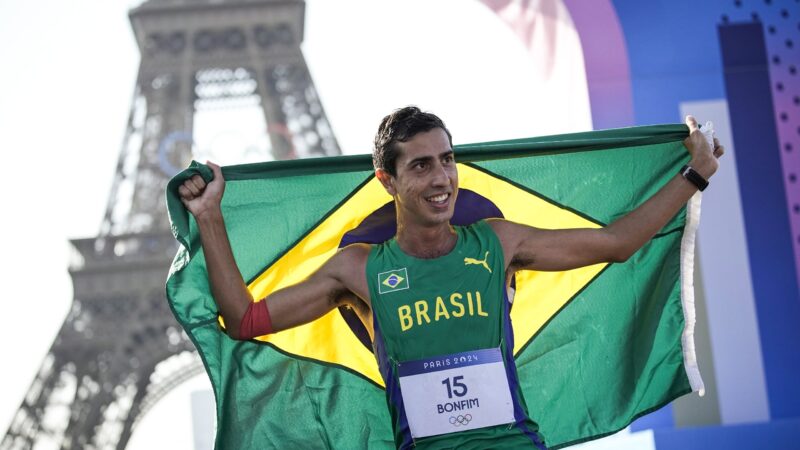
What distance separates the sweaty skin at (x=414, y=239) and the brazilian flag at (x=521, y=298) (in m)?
0.33

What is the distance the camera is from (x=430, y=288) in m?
2.31

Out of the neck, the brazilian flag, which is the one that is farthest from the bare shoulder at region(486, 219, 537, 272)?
the brazilian flag

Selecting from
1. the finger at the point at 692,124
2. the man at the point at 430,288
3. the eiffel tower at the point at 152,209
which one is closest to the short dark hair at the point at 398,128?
the man at the point at 430,288

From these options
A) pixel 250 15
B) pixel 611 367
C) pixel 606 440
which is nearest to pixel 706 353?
pixel 606 440

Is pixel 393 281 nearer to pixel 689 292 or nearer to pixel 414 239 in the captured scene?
pixel 414 239

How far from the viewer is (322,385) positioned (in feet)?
9.43

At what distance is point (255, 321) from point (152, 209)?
15473mm

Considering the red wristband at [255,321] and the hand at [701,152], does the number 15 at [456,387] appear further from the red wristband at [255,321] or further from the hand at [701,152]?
the hand at [701,152]

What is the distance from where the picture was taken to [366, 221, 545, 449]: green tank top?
221 cm

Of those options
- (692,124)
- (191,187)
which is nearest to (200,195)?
(191,187)

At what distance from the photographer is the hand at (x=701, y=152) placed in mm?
2689

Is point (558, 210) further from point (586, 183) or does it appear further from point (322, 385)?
point (322, 385)

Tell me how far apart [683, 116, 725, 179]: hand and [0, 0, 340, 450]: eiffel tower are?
44.6ft

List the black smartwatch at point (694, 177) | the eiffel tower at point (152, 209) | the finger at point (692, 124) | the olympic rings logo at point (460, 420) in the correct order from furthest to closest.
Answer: the eiffel tower at point (152, 209) < the finger at point (692, 124) < the black smartwatch at point (694, 177) < the olympic rings logo at point (460, 420)
